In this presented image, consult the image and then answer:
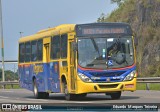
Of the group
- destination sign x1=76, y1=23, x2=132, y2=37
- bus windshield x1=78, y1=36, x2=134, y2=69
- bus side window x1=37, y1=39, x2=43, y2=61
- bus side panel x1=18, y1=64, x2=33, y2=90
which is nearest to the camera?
Result: bus windshield x1=78, y1=36, x2=134, y2=69

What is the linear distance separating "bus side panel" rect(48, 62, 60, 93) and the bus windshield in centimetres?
252

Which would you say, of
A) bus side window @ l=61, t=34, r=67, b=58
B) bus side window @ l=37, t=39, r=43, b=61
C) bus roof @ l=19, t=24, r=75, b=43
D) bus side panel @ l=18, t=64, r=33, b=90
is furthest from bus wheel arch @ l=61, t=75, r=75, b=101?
bus side panel @ l=18, t=64, r=33, b=90

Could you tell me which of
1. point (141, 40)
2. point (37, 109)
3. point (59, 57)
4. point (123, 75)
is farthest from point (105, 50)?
point (141, 40)

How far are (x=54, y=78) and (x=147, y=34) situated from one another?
24.6 metres

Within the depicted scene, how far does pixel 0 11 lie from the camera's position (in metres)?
58.2

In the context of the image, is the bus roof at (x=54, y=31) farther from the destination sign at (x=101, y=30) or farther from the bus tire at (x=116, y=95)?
the bus tire at (x=116, y=95)

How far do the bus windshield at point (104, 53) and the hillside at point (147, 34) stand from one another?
21722 mm

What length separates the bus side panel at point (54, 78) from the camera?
23.9m

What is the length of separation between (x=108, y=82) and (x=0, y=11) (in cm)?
3831

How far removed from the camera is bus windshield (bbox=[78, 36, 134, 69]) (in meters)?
21.5

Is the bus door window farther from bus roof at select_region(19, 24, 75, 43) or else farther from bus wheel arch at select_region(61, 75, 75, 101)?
bus wheel arch at select_region(61, 75, 75, 101)

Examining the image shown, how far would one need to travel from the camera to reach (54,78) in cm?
2438

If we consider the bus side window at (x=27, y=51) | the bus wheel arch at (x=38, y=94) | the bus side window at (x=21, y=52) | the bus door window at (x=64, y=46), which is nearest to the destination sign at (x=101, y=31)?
the bus door window at (x=64, y=46)

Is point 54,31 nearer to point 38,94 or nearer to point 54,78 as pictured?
point 54,78
